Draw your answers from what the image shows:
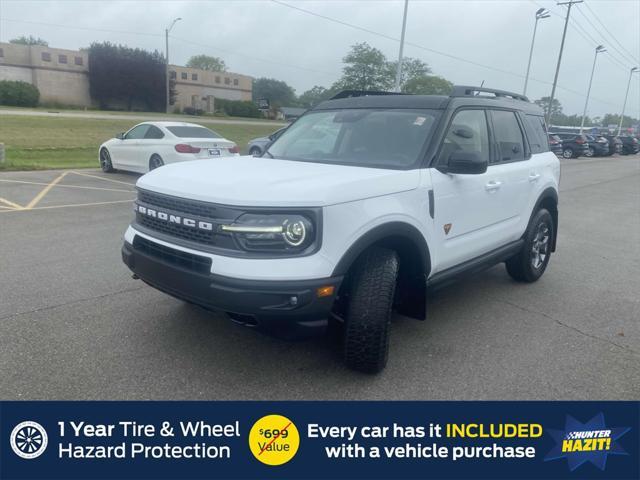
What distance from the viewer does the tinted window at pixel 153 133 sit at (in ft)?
41.9

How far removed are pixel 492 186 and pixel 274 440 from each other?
284 centimetres

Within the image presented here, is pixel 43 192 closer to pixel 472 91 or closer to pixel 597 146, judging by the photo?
pixel 472 91

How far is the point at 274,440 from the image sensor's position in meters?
2.80

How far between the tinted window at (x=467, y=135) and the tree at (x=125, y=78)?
6602cm

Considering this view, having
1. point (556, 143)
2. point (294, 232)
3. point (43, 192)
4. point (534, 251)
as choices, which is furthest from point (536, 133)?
point (556, 143)

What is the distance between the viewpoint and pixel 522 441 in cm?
286

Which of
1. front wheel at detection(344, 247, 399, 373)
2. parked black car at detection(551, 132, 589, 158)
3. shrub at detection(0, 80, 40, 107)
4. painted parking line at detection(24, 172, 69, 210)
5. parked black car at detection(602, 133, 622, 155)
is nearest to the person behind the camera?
front wheel at detection(344, 247, 399, 373)

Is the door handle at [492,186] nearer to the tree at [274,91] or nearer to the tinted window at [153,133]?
the tinted window at [153,133]

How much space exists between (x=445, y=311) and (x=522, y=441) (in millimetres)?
1946

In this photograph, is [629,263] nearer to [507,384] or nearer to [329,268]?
[507,384]

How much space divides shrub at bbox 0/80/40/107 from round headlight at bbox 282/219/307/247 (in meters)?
59.7

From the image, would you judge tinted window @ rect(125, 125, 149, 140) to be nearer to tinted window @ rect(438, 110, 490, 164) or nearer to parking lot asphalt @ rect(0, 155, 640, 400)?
parking lot asphalt @ rect(0, 155, 640, 400)

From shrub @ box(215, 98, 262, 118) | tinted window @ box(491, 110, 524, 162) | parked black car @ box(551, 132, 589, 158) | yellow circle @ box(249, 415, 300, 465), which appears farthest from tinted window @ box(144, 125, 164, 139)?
shrub @ box(215, 98, 262, 118)

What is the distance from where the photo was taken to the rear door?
153 inches
